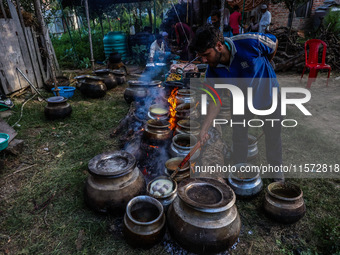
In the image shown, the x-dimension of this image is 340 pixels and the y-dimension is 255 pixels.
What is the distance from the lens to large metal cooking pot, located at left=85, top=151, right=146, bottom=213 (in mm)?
3113

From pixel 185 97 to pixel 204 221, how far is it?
3.84 metres

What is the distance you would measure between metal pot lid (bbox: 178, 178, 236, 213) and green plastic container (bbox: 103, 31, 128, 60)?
13534mm

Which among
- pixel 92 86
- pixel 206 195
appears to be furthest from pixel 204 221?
pixel 92 86

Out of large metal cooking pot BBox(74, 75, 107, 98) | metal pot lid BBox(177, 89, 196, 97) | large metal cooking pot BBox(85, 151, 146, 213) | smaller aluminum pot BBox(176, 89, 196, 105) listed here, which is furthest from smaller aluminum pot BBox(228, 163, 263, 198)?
large metal cooking pot BBox(74, 75, 107, 98)

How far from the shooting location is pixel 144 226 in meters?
2.66

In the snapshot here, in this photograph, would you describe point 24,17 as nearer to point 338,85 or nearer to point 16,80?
point 16,80

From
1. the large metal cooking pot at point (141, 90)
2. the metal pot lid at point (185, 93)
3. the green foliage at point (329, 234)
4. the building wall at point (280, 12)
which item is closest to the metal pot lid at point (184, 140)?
the metal pot lid at point (185, 93)

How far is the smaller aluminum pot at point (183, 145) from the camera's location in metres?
3.95

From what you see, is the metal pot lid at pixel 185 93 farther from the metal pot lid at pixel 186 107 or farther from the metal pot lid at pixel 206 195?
the metal pot lid at pixel 206 195

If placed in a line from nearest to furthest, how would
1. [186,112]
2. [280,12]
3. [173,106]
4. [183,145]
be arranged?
[183,145] < [186,112] < [173,106] < [280,12]

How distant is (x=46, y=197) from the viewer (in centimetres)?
383

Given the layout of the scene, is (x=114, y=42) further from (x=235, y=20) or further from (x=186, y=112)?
(x=186, y=112)

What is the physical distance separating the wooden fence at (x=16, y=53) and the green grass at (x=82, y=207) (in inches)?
121

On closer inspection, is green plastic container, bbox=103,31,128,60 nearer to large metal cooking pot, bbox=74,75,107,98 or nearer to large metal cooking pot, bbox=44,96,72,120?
large metal cooking pot, bbox=74,75,107,98
